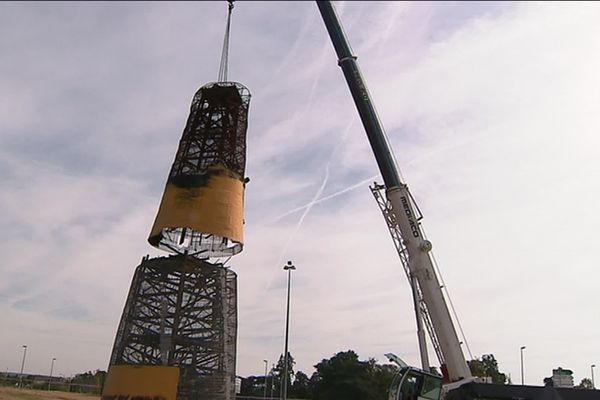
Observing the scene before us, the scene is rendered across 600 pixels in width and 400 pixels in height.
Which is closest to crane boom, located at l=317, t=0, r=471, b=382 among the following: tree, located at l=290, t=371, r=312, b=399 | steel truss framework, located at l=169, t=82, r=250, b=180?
steel truss framework, located at l=169, t=82, r=250, b=180

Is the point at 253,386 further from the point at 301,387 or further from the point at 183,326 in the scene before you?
the point at 183,326

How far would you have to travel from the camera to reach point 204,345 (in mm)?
32406

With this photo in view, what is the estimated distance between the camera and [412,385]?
20.4 m

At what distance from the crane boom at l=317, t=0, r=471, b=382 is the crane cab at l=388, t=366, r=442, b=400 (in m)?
2.78

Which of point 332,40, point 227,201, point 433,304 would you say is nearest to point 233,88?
point 227,201

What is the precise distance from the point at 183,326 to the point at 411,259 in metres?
13.1

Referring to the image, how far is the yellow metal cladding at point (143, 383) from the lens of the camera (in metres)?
A: 30.0

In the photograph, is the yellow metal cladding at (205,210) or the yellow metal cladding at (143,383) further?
the yellow metal cladding at (205,210)

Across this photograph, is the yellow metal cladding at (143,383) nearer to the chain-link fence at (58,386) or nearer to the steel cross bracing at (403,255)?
the steel cross bracing at (403,255)

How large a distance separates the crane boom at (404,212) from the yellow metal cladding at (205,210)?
1028cm

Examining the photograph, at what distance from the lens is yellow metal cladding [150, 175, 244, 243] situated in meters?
33.2

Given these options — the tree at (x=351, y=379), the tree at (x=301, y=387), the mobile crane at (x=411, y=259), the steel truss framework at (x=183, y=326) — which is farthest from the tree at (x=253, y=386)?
the mobile crane at (x=411, y=259)

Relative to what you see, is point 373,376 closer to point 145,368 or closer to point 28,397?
point 28,397

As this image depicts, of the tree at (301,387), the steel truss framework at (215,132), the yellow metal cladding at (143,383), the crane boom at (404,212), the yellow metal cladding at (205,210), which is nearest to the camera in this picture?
the crane boom at (404,212)
